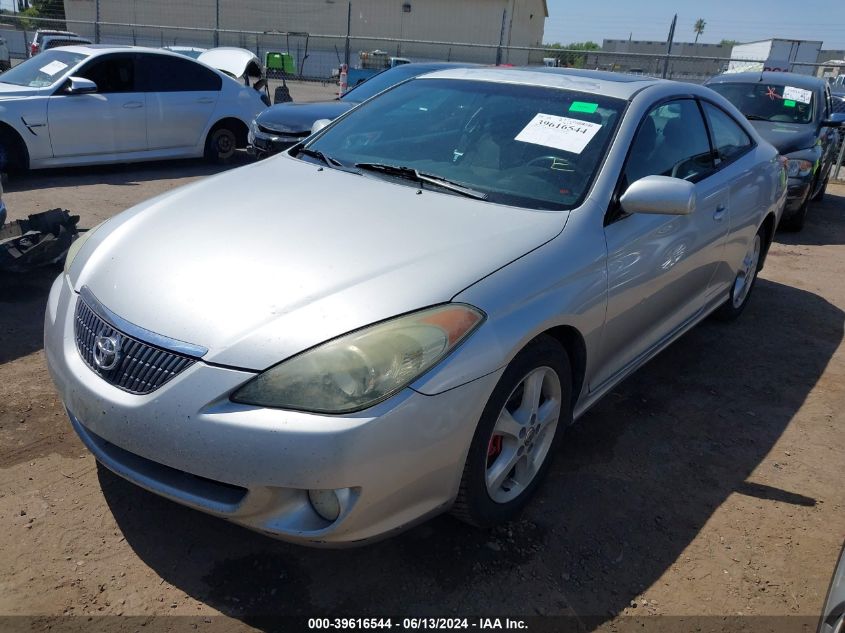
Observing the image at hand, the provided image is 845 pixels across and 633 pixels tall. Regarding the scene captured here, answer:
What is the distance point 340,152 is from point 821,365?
11.0 feet

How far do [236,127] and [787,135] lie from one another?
23.1 ft

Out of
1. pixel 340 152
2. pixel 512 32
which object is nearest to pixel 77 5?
pixel 512 32

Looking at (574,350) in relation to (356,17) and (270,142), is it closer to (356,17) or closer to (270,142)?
(270,142)

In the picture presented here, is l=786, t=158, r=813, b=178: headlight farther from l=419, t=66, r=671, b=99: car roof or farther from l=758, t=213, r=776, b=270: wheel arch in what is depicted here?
l=419, t=66, r=671, b=99: car roof

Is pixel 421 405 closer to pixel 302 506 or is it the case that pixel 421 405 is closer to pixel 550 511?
pixel 302 506

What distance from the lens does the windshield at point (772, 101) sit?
847cm

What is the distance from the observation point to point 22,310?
430cm

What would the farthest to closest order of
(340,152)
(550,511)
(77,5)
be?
(77,5), (340,152), (550,511)

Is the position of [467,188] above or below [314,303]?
above

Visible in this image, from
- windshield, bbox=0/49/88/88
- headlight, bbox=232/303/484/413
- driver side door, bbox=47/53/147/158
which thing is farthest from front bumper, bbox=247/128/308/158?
headlight, bbox=232/303/484/413

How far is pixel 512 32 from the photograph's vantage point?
46594 millimetres

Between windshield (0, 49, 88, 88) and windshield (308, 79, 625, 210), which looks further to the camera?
windshield (0, 49, 88, 88)

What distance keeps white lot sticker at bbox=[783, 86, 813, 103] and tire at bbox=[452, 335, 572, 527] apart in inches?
301

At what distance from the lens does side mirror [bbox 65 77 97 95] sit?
7844mm
